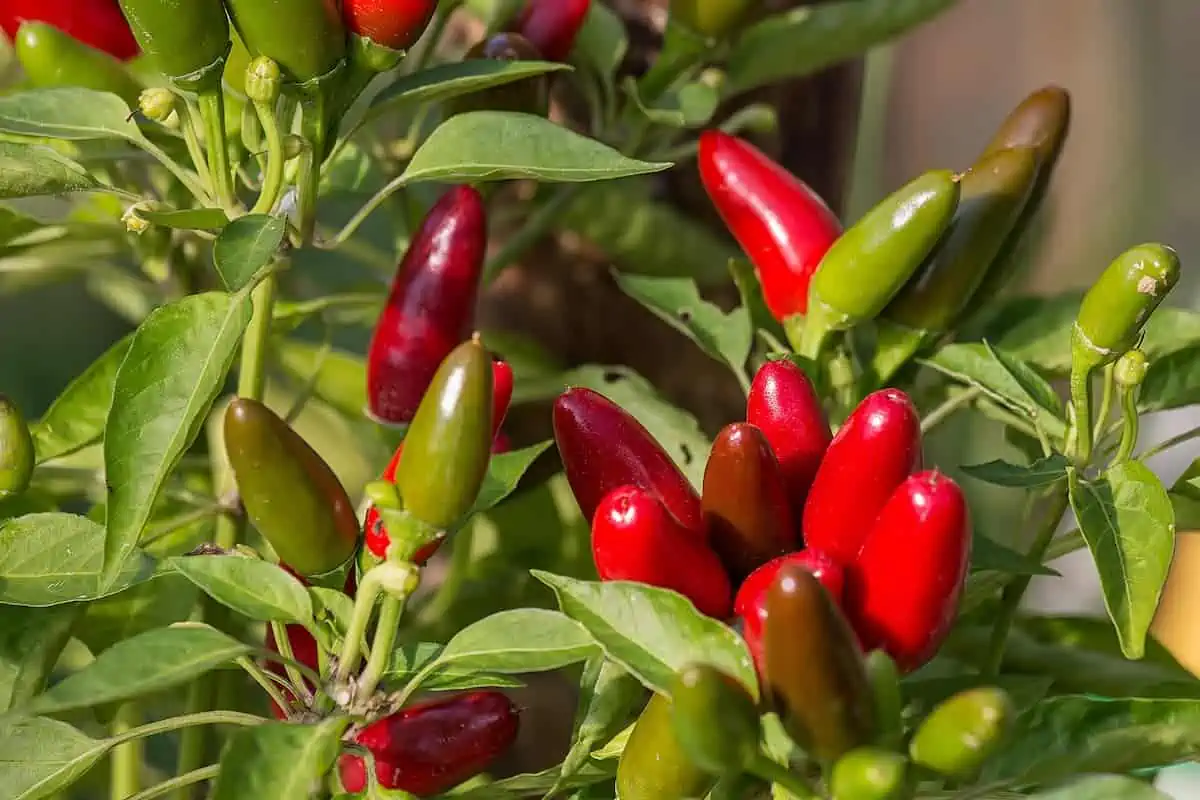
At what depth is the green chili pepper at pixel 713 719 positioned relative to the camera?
44 centimetres

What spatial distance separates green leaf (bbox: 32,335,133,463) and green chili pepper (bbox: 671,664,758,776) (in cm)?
41

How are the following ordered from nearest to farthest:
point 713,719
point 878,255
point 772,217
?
point 713,719
point 878,255
point 772,217

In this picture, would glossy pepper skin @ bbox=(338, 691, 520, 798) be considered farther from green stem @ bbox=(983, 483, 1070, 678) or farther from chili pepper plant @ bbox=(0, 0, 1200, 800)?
green stem @ bbox=(983, 483, 1070, 678)

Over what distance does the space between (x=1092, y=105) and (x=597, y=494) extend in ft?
8.52

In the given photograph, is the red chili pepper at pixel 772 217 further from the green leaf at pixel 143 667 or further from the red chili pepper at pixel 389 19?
the green leaf at pixel 143 667

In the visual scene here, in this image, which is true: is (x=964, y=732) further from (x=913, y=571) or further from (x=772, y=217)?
(x=772, y=217)

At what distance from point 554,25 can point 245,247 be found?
358 mm

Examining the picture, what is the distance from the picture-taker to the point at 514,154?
60cm

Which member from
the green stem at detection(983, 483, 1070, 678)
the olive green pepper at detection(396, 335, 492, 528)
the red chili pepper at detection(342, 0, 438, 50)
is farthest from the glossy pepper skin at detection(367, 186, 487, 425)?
the green stem at detection(983, 483, 1070, 678)

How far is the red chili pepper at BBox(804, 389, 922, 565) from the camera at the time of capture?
21.2 inches

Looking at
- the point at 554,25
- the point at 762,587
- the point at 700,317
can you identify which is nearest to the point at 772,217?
the point at 700,317

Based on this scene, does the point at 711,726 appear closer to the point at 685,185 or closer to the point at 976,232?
the point at 976,232

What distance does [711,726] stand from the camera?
0.44 metres

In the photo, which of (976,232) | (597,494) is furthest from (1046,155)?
(597,494)
